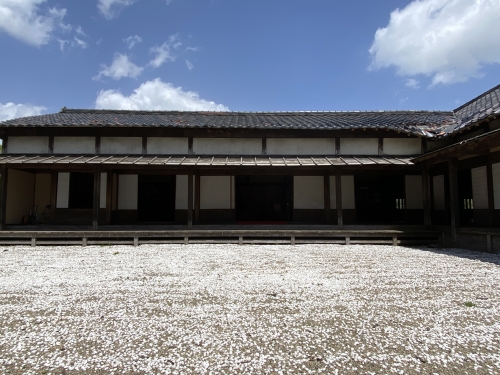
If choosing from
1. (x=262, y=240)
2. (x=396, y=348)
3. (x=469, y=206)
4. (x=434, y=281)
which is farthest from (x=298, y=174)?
(x=396, y=348)

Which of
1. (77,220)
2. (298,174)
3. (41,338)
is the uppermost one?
(298,174)

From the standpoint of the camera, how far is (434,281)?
14.4 feet

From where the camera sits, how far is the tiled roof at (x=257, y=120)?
899 cm

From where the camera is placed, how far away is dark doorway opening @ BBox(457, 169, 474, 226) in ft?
26.8

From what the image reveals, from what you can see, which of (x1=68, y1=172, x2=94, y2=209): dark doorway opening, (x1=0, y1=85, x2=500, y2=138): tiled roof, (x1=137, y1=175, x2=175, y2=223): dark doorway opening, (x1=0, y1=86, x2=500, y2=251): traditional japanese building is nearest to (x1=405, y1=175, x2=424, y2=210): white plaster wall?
(x1=0, y1=86, x2=500, y2=251): traditional japanese building

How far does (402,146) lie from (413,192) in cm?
162

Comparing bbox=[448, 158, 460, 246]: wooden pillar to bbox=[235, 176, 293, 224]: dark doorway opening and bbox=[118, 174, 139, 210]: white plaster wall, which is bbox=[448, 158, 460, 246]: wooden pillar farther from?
bbox=[118, 174, 139, 210]: white plaster wall

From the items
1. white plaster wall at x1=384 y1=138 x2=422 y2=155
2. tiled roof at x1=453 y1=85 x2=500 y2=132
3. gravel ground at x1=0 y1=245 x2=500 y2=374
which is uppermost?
tiled roof at x1=453 y1=85 x2=500 y2=132

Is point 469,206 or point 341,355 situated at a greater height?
point 469,206

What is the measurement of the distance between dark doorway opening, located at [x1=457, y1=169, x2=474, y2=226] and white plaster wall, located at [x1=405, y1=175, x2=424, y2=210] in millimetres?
1240

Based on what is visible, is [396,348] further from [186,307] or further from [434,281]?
[434,281]

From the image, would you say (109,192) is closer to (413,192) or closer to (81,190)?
(81,190)

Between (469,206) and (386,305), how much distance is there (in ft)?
21.9

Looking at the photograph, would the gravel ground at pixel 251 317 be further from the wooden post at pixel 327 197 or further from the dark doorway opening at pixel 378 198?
the dark doorway opening at pixel 378 198
